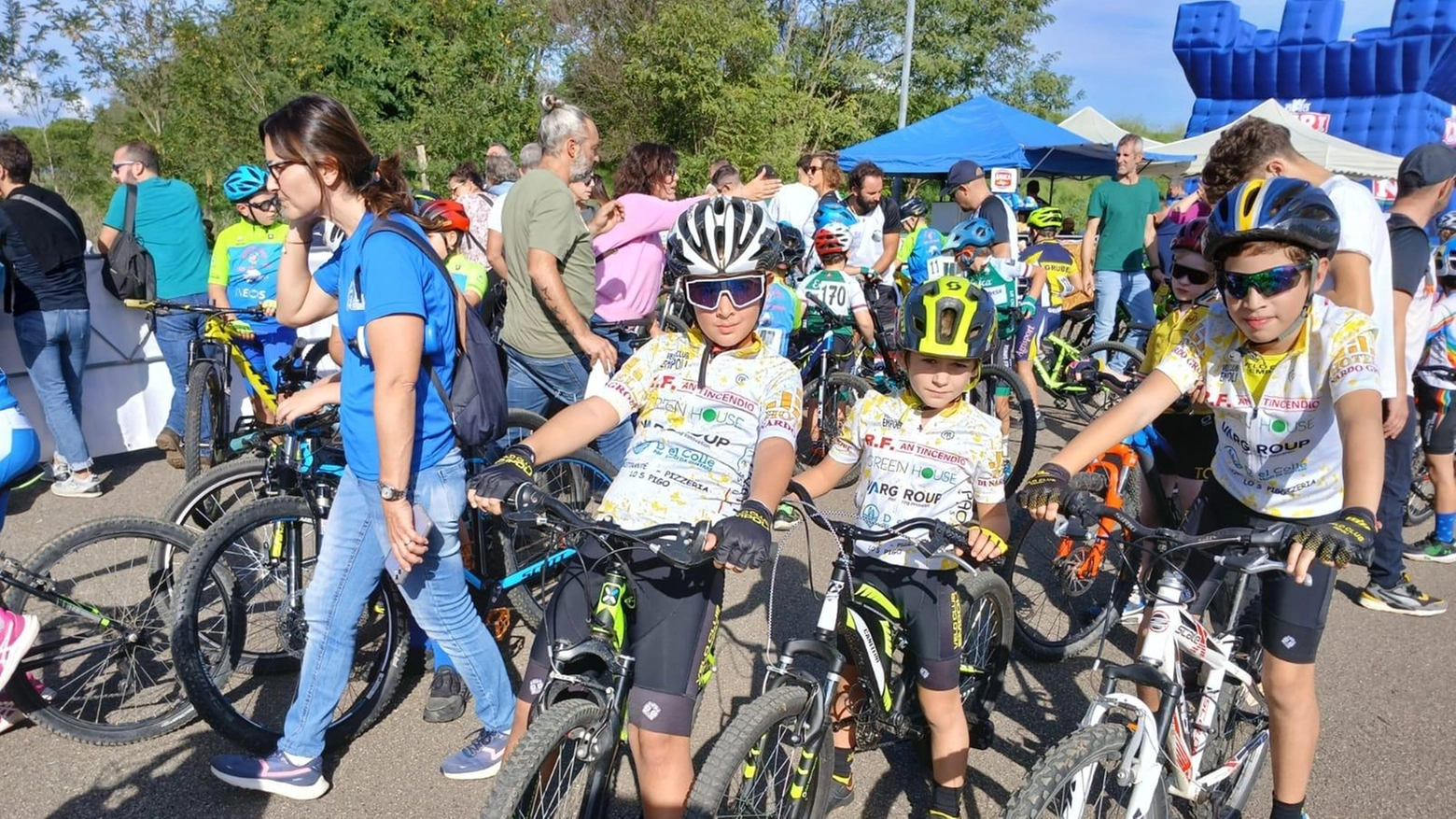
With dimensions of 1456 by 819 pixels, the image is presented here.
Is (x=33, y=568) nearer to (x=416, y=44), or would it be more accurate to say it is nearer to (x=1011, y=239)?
(x=1011, y=239)

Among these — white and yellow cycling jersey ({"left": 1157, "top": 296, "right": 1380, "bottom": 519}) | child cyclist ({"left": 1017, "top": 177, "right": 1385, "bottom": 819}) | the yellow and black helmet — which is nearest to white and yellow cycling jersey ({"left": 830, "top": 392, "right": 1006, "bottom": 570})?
the yellow and black helmet

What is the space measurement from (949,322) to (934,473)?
490 mm

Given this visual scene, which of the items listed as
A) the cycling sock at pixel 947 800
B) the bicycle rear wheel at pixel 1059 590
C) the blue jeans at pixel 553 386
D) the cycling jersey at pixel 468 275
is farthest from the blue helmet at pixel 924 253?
the cycling sock at pixel 947 800

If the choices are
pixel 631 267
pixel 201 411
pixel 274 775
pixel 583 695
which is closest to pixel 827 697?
pixel 583 695

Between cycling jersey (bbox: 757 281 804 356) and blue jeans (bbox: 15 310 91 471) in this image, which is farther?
cycling jersey (bbox: 757 281 804 356)

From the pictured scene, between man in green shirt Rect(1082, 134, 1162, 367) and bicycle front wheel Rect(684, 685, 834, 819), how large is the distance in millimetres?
6951

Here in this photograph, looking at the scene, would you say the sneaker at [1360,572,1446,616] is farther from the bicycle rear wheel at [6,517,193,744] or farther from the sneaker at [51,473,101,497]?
the sneaker at [51,473,101,497]

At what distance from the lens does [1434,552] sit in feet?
18.9

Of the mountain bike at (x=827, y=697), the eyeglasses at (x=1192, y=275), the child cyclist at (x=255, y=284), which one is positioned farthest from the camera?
the child cyclist at (x=255, y=284)

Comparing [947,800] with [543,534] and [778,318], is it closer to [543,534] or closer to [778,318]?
[543,534]

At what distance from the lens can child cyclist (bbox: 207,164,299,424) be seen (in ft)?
18.8

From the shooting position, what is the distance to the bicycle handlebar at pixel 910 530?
2414 mm

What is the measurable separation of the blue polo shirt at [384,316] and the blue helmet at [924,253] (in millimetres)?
4346

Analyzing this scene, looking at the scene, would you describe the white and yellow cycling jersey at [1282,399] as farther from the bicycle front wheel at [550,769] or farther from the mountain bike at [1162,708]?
the bicycle front wheel at [550,769]
